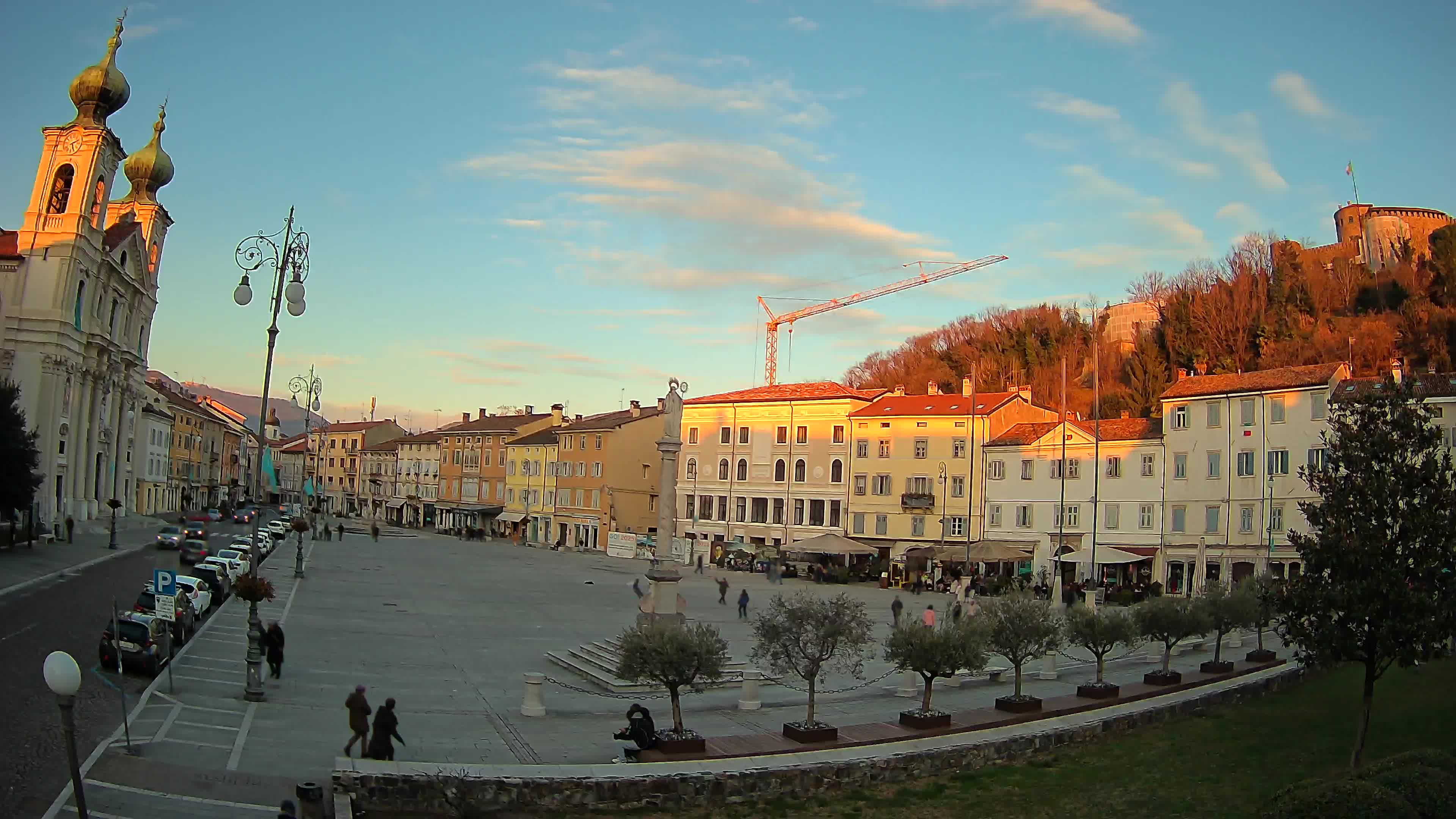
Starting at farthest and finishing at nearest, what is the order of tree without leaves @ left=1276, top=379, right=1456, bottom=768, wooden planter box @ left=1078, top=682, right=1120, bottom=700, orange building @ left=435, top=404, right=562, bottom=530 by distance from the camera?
orange building @ left=435, top=404, right=562, bottom=530 → wooden planter box @ left=1078, top=682, right=1120, bottom=700 → tree without leaves @ left=1276, top=379, right=1456, bottom=768

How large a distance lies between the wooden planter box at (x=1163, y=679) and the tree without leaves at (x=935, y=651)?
7.17 metres

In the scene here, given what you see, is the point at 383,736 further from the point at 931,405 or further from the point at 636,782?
the point at 931,405

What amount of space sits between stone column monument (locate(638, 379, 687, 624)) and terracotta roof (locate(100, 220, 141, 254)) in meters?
57.2

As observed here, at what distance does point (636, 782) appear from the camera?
14547mm

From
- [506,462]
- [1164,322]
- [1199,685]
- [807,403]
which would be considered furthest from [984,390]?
[1199,685]

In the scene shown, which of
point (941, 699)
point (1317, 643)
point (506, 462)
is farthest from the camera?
point (506, 462)

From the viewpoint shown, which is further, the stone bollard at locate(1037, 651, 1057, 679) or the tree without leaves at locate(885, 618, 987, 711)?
the stone bollard at locate(1037, 651, 1057, 679)

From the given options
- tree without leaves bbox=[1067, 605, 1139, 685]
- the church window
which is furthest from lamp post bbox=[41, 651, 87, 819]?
the church window

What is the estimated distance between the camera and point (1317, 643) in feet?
53.4

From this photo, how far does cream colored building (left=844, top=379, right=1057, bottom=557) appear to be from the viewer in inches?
2490

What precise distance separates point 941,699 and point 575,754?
9.50 meters

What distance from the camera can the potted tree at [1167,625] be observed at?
79.8 feet

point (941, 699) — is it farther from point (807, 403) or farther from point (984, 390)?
point (984, 390)

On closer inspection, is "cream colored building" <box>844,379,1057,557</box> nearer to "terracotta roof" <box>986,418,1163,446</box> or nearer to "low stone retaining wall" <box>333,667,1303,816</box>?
"terracotta roof" <box>986,418,1163,446</box>
